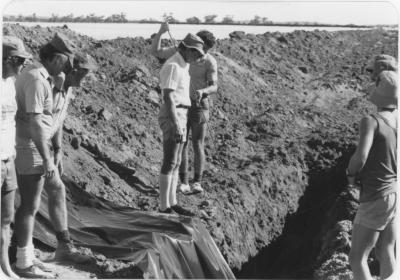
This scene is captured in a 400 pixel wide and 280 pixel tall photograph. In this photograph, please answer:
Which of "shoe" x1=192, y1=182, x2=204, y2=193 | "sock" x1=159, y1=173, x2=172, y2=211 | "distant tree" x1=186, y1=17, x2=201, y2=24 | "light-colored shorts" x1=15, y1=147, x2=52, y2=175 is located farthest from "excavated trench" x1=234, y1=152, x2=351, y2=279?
"light-colored shorts" x1=15, y1=147, x2=52, y2=175

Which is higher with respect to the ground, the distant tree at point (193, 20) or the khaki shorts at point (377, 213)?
the distant tree at point (193, 20)

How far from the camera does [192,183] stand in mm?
8719

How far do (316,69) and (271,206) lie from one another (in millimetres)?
4894

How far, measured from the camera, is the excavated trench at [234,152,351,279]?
8.87m

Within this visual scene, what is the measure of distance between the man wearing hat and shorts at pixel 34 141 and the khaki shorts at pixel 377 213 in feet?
7.28

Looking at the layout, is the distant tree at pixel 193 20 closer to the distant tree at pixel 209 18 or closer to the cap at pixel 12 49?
the distant tree at pixel 209 18

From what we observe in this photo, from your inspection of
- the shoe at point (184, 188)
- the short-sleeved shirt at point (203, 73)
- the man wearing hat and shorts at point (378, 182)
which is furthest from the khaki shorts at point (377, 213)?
the shoe at point (184, 188)

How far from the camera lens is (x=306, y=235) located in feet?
31.7

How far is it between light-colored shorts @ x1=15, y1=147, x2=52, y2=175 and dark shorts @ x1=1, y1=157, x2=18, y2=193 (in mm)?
216

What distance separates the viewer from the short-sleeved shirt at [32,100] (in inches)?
227

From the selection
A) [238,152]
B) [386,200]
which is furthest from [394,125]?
[238,152]

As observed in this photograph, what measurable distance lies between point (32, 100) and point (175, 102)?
5.22 ft

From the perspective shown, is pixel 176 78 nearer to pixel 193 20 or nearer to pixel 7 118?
pixel 7 118

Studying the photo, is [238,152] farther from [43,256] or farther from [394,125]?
[394,125]
